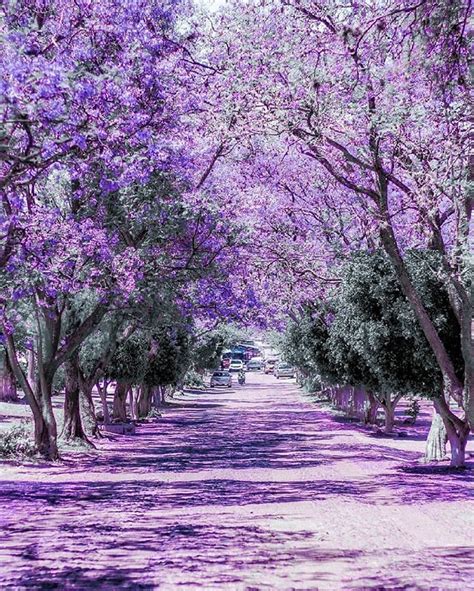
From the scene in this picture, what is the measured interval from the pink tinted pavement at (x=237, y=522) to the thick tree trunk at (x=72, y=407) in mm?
1237

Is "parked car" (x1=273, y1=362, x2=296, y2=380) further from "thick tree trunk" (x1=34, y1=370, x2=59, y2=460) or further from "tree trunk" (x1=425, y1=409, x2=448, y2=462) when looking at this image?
"thick tree trunk" (x1=34, y1=370, x2=59, y2=460)

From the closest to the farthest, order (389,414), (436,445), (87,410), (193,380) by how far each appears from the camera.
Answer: (436,445) < (87,410) < (389,414) < (193,380)

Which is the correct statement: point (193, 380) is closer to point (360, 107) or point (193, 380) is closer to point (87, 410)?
point (87, 410)

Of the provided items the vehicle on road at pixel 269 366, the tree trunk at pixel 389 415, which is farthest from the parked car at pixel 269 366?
the tree trunk at pixel 389 415

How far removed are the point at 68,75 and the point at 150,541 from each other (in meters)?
5.24

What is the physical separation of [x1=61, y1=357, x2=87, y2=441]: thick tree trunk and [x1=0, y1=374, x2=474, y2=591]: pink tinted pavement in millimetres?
1237

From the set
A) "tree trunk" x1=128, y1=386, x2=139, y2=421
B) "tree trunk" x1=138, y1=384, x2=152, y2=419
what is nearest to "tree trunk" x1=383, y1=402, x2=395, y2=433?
"tree trunk" x1=128, y1=386, x2=139, y2=421

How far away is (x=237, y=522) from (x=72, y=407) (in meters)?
13.4

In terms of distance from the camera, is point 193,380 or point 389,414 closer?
point 389,414

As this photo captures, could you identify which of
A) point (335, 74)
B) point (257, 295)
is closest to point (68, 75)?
point (335, 74)

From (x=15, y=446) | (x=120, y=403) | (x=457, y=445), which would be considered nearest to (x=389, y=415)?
(x=120, y=403)

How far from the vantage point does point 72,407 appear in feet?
79.4

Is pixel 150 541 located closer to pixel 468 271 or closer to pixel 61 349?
pixel 468 271

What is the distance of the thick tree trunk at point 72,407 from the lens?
24203 millimetres
